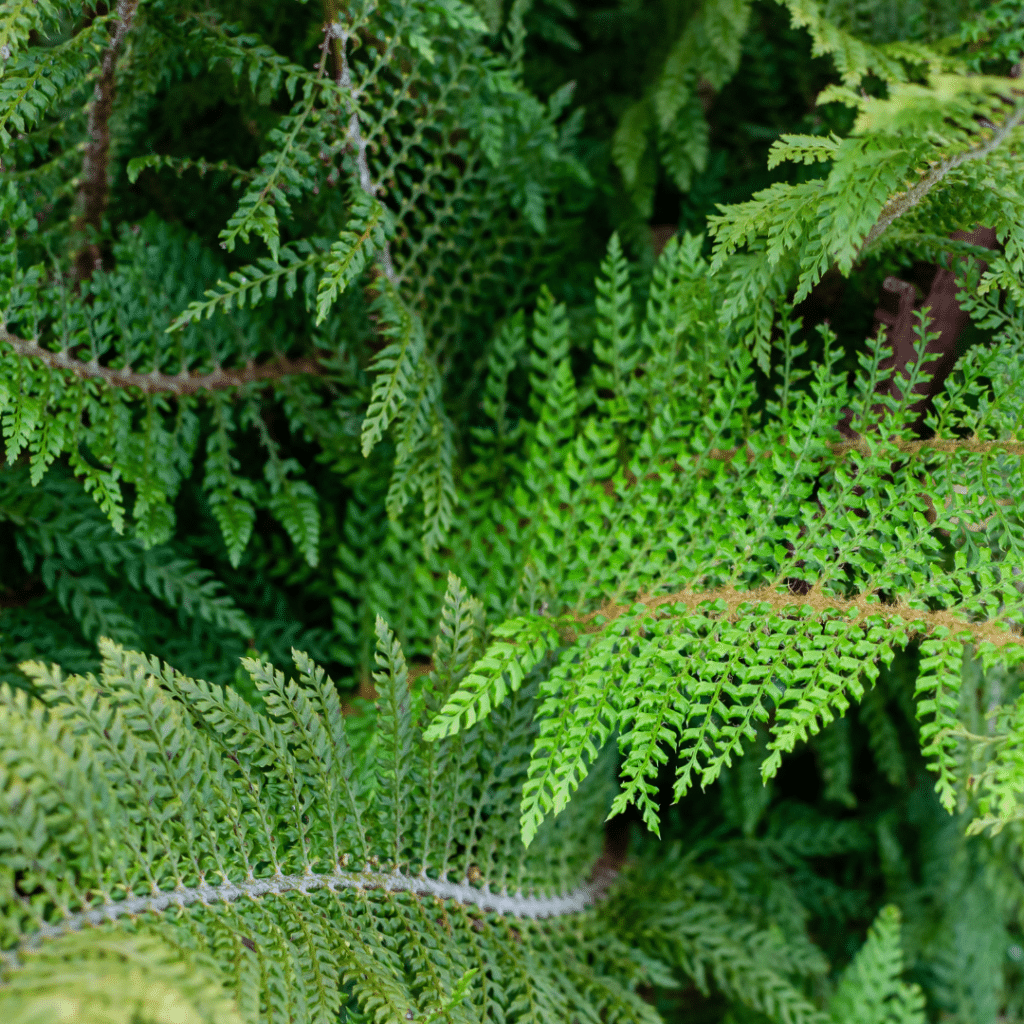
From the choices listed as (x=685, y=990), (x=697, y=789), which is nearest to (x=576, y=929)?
(x=697, y=789)

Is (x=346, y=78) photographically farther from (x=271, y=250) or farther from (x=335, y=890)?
(x=335, y=890)

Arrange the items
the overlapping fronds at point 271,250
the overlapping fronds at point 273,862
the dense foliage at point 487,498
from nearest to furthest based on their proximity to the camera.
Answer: the overlapping fronds at point 273,862, the dense foliage at point 487,498, the overlapping fronds at point 271,250

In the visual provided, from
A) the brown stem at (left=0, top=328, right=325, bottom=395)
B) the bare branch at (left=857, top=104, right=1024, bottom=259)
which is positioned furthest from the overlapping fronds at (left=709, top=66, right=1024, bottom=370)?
the brown stem at (left=0, top=328, right=325, bottom=395)

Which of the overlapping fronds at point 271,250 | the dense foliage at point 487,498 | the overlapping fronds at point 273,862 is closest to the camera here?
the overlapping fronds at point 273,862

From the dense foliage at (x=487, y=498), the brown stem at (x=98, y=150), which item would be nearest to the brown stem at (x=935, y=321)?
the dense foliage at (x=487, y=498)

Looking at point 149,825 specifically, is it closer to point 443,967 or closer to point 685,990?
point 443,967

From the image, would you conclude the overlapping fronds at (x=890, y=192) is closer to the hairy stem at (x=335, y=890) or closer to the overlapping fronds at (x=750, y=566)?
the overlapping fronds at (x=750, y=566)

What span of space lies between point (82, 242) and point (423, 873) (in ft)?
2.94

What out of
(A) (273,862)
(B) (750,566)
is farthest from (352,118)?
(A) (273,862)

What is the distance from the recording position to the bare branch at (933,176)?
692 mm

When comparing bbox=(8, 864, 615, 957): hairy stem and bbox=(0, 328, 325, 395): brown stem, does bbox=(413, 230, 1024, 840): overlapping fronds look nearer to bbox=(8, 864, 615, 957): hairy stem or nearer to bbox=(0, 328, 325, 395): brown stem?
bbox=(8, 864, 615, 957): hairy stem

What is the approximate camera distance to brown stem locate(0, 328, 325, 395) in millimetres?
961

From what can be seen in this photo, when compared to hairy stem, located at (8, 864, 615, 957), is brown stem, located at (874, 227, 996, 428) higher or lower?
higher

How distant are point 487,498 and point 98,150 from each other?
669mm
